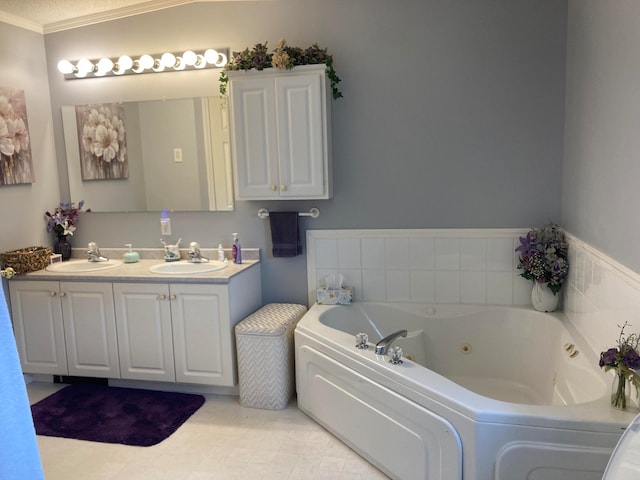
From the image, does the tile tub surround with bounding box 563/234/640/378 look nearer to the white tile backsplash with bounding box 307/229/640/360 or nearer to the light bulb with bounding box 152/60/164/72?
the white tile backsplash with bounding box 307/229/640/360

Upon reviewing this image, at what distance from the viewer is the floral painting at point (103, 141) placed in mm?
3809

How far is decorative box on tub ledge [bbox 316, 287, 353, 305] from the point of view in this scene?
3494 mm

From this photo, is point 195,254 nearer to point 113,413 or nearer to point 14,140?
point 113,413

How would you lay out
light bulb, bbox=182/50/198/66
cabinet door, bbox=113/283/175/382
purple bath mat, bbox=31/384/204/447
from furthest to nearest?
light bulb, bbox=182/50/198/66 < cabinet door, bbox=113/283/175/382 < purple bath mat, bbox=31/384/204/447

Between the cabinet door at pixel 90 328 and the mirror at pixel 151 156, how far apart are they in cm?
72

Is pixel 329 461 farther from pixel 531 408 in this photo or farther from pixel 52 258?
pixel 52 258

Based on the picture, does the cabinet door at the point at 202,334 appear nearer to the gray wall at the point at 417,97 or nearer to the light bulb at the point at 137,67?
the gray wall at the point at 417,97

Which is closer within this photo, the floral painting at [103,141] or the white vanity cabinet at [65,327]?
the white vanity cabinet at [65,327]

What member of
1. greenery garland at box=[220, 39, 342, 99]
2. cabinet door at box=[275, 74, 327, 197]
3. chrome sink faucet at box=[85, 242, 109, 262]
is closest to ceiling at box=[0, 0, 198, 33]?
greenery garland at box=[220, 39, 342, 99]

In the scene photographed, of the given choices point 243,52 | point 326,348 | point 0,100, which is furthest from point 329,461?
point 0,100

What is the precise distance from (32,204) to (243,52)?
1.84 metres

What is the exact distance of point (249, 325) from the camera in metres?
3.23

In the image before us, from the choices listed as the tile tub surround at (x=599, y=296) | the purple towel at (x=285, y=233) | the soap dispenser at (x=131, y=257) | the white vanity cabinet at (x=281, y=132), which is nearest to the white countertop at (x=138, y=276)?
the soap dispenser at (x=131, y=257)

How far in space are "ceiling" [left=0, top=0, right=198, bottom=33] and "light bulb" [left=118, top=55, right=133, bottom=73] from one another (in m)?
0.30
